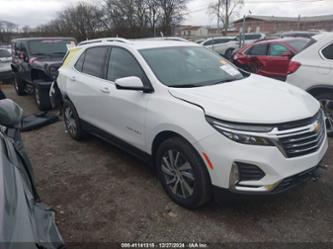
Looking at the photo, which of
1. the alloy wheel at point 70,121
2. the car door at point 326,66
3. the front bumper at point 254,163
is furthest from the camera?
the alloy wheel at point 70,121

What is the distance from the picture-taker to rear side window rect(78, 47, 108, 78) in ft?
13.1

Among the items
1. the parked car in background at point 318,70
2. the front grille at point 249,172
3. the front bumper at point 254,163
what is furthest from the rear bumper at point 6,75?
the front grille at point 249,172

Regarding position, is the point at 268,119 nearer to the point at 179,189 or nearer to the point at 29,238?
the point at 179,189

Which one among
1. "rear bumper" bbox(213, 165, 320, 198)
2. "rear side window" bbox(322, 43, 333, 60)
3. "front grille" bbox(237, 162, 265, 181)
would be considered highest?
"rear side window" bbox(322, 43, 333, 60)

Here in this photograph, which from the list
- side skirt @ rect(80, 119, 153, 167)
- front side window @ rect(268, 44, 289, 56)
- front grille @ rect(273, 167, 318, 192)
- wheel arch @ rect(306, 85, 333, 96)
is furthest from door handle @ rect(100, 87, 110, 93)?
front side window @ rect(268, 44, 289, 56)

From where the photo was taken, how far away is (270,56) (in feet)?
26.3

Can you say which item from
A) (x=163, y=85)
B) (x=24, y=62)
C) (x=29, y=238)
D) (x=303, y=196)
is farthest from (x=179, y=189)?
(x=24, y=62)

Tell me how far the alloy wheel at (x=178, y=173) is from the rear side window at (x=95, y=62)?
5.55ft

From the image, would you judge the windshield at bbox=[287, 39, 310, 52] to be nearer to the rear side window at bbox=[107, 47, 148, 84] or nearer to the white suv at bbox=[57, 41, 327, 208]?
the white suv at bbox=[57, 41, 327, 208]

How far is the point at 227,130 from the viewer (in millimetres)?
2402

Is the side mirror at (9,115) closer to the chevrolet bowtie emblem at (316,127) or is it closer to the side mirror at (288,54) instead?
the chevrolet bowtie emblem at (316,127)

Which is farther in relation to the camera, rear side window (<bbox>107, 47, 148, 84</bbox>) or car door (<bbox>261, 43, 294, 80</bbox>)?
car door (<bbox>261, 43, 294, 80</bbox>)

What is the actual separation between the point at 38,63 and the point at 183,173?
5.85m

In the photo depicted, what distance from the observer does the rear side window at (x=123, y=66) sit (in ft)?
10.9
